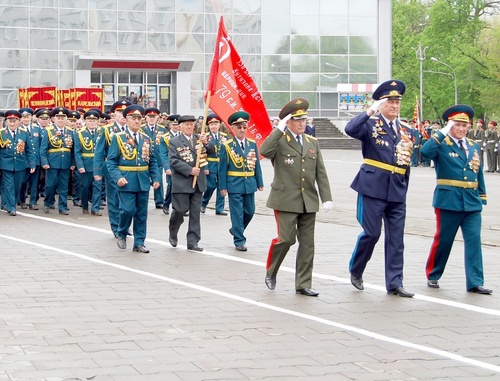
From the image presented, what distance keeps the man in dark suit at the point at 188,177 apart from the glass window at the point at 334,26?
46.8m

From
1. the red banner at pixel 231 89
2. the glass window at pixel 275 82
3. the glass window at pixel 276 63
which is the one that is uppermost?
the glass window at pixel 276 63

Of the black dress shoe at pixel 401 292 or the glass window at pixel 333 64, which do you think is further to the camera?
the glass window at pixel 333 64

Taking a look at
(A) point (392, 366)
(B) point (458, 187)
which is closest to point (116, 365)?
(A) point (392, 366)

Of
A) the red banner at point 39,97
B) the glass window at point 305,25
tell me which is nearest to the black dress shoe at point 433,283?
the red banner at point 39,97

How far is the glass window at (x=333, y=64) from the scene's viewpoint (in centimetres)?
6034

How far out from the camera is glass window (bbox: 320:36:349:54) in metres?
60.2

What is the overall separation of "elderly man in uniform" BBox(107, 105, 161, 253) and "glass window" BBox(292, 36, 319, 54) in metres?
46.2

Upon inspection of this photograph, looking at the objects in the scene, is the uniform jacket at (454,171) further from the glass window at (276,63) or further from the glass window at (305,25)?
the glass window at (305,25)

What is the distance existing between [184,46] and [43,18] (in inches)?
309

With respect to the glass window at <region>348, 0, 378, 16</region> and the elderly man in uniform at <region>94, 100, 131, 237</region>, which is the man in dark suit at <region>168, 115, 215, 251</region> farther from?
the glass window at <region>348, 0, 378, 16</region>

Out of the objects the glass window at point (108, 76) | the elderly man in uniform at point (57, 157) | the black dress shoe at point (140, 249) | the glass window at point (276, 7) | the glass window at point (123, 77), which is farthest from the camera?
the glass window at point (276, 7)

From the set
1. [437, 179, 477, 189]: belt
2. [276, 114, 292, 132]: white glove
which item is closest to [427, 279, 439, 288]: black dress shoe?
[437, 179, 477, 189]: belt

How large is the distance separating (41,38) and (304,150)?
153ft

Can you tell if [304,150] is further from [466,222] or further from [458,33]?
[458,33]
